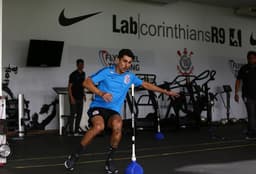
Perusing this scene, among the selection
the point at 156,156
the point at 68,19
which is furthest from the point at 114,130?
the point at 68,19

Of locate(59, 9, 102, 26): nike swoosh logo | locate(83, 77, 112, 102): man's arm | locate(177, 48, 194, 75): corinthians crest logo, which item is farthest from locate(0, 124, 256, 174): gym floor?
locate(177, 48, 194, 75): corinthians crest logo

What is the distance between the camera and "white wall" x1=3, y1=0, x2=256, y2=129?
10.5 meters

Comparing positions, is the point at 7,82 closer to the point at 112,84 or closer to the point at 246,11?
the point at 112,84

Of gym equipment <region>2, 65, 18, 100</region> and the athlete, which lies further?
gym equipment <region>2, 65, 18, 100</region>

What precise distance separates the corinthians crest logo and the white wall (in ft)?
0.46

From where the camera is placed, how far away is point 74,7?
37.2 ft

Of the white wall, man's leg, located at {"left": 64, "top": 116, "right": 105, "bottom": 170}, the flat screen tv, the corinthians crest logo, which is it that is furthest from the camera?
the corinthians crest logo

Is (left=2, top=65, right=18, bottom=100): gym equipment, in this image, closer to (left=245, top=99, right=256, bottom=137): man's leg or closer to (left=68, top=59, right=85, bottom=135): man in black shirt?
(left=68, top=59, right=85, bottom=135): man in black shirt

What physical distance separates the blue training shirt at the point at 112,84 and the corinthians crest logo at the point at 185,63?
8.58m

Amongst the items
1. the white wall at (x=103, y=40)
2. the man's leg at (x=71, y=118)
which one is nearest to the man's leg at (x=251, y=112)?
the man's leg at (x=71, y=118)

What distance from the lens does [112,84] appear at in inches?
180

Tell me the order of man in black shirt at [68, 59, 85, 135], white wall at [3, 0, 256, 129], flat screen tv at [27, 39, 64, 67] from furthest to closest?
white wall at [3, 0, 256, 129]
flat screen tv at [27, 39, 64, 67]
man in black shirt at [68, 59, 85, 135]

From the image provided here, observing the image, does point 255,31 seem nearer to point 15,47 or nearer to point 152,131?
point 152,131

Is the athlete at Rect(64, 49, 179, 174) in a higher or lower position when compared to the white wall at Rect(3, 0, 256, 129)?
lower
